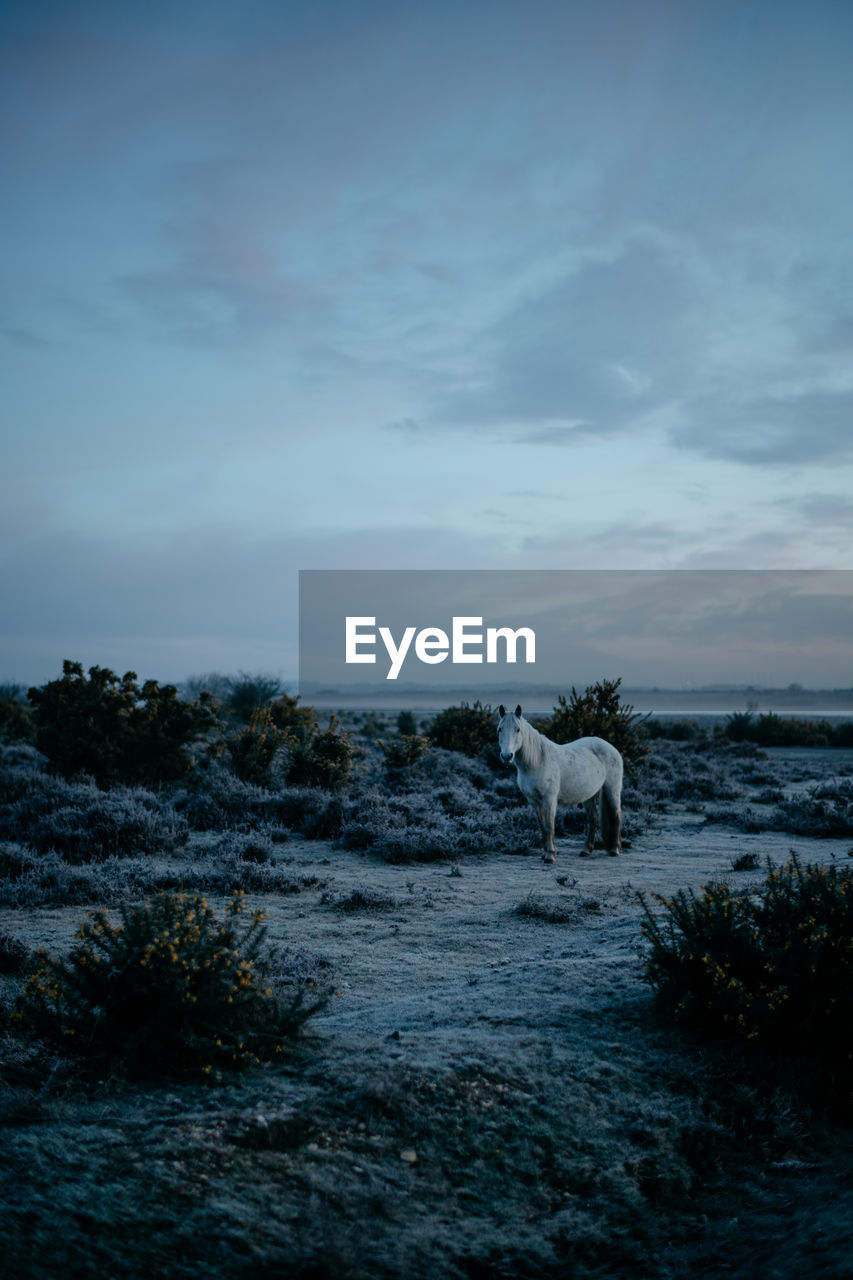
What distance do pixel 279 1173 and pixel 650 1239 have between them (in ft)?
5.87

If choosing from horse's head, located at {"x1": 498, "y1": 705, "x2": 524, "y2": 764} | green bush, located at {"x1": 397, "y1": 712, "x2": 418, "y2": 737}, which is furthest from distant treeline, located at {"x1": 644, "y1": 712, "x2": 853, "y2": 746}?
horse's head, located at {"x1": 498, "y1": 705, "x2": 524, "y2": 764}

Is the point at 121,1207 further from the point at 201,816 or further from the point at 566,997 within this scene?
the point at 201,816

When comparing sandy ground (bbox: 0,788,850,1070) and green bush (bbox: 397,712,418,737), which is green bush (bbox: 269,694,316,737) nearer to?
sandy ground (bbox: 0,788,850,1070)

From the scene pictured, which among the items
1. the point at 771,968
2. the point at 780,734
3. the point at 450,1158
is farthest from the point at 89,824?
the point at 780,734

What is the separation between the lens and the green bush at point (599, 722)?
64.5 ft

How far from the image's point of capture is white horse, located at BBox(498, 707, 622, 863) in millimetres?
12414

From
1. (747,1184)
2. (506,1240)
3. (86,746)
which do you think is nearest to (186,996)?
(506,1240)

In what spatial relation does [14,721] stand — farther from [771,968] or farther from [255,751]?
[771,968]

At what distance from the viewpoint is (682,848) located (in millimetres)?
13594

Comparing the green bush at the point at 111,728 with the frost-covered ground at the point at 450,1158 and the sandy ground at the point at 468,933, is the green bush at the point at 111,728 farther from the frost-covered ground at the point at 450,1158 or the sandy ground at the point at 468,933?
the frost-covered ground at the point at 450,1158

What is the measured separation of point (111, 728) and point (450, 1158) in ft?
47.0

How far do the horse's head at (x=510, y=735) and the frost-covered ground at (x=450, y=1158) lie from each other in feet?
18.3

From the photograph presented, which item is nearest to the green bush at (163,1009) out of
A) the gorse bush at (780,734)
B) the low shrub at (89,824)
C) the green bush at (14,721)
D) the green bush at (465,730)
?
the low shrub at (89,824)

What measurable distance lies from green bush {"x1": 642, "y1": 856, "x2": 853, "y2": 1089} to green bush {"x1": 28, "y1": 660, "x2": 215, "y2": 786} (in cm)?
1291
